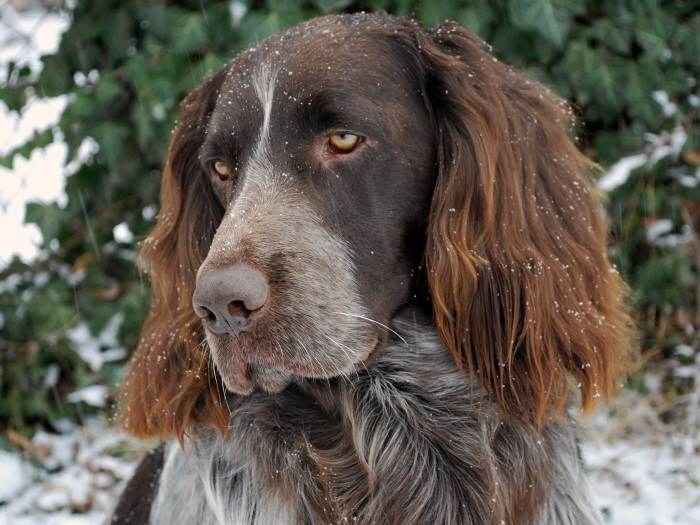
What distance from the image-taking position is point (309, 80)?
221 centimetres

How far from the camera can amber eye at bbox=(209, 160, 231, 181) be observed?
7.99 ft

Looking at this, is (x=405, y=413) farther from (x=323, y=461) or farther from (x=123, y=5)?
(x=123, y=5)

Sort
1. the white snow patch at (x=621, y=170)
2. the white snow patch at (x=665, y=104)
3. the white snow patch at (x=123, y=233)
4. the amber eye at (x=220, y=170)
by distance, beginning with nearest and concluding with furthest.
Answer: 1. the amber eye at (x=220, y=170)
2. the white snow patch at (x=665, y=104)
3. the white snow patch at (x=621, y=170)
4. the white snow patch at (x=123, y=233)

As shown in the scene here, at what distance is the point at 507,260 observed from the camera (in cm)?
226

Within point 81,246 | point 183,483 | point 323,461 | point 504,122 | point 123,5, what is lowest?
point 81,246

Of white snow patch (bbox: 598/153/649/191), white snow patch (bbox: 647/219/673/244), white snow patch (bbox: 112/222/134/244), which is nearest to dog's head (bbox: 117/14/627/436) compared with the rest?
white snow patch (bbox: 598/153/649/191)

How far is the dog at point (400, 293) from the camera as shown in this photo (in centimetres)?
218

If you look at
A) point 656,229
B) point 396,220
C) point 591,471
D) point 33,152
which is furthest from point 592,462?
point 33,152

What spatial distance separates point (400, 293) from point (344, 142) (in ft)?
1.54

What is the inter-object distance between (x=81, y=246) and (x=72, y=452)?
1.16 meters

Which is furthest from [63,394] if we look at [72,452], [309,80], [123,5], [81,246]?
[309,80]

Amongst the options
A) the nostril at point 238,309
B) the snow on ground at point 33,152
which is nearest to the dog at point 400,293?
the nostril at point 238,309

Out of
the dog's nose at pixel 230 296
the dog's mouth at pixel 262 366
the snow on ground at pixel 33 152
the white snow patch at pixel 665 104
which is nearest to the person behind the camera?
the dog's nose at pixel 230 296

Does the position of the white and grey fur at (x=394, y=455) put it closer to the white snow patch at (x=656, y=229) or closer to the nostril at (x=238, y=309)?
the nostril at (x=238, y=309)
